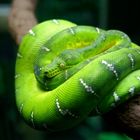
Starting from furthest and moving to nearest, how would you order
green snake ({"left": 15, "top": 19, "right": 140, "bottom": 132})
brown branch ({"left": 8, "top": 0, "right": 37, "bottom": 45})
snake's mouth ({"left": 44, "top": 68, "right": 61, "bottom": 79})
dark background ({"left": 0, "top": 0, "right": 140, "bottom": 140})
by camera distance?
dark background ({"left": 0, "top": 0, "right": 140, "bottom": 140}) < brown branch ({"left": 8, "top": 0, "right": 37, "bottom": 45}) < snake's mouth ({"left": 44, "top": 68, "right": 61, "bottom": 79}) < green snake ({"left": 15, "top": 19, "right": 140, "bottom": 132})

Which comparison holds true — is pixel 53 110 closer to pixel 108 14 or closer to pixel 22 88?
pixel 22 88

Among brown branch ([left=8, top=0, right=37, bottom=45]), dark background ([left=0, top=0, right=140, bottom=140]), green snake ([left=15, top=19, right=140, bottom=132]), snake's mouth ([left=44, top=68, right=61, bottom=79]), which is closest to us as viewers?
green snake ([left=15, top=19, right=140, bottom=132])

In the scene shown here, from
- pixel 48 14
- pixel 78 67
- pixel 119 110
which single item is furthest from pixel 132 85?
pixel 48 14

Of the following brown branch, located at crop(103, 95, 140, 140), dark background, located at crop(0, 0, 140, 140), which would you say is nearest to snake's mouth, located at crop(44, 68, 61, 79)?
brown branch, located at crop(103, 95, 140, 140)

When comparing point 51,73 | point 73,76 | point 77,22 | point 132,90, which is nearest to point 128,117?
point 132,90

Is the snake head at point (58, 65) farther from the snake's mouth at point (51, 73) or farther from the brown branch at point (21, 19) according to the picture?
the brown branch at point (21, 19)

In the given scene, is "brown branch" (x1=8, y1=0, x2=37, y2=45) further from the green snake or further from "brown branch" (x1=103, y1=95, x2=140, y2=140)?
"brown branch" (x1=103, y1=95, x2=140, y2=140)
